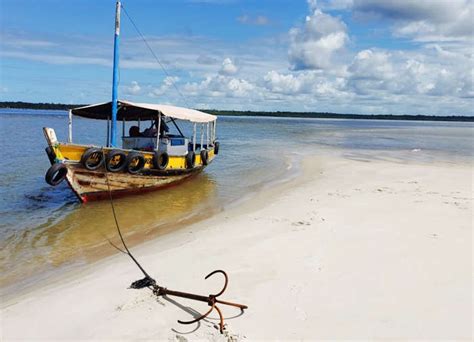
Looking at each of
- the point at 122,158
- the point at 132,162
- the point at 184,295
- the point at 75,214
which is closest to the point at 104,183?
the point at 122,158

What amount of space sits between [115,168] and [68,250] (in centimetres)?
389

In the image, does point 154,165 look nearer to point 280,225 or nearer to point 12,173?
point 280,225

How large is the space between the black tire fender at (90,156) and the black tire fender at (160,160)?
1.70 metres

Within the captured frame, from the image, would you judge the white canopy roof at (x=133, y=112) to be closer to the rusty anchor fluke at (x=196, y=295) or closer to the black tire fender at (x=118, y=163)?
the black tire fender at (x=118, y=163)

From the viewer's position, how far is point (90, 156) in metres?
10.6

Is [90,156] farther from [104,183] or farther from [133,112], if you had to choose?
[133,112]

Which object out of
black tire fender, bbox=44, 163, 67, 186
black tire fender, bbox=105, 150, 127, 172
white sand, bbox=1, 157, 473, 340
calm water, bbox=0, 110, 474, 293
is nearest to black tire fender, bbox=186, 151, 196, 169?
calm water, bbox=0, 110, 474, 293

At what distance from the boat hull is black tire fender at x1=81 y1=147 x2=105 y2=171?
117 mm

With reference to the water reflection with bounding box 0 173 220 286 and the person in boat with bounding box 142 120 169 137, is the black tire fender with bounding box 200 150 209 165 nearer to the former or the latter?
the person in boat with bounding box 142 120 169 137

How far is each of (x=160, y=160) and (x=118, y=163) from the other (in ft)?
4.66

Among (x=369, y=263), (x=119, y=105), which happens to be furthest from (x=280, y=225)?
(x=119, y=105)

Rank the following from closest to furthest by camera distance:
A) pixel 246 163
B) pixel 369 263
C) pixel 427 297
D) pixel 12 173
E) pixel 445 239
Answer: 1. pixel 427 297
2. pixel 369 263
3. pixel 445 239
4. pixel 12 173
5. pixel 246 163

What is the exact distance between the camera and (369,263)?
5973mm

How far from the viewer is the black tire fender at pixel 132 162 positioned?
11289 millimetres
